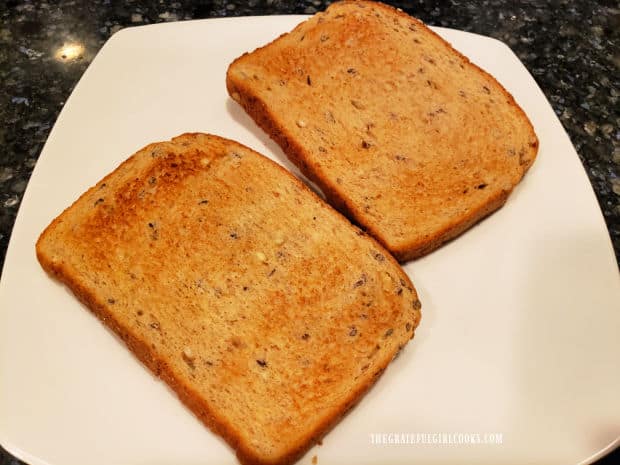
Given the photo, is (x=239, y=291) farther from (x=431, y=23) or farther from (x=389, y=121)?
(x=431, y=23)

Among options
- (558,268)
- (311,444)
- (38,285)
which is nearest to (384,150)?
(558,268)

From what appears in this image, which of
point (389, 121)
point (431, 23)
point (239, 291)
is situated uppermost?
point (431, 23)

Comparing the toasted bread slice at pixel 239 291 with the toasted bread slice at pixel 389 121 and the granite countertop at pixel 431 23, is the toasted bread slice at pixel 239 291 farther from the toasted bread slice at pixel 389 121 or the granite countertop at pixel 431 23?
the granite countertop at pixel 431 23

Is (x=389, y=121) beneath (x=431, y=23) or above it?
beneath

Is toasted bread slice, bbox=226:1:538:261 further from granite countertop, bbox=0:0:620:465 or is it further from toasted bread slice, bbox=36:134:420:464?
granite countertop, bbox=0:0:620:465

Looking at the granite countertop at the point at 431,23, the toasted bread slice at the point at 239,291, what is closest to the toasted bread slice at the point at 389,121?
the toasted bread slice at the point at 239,291

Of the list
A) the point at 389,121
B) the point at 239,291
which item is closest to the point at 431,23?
the point at 389,121
